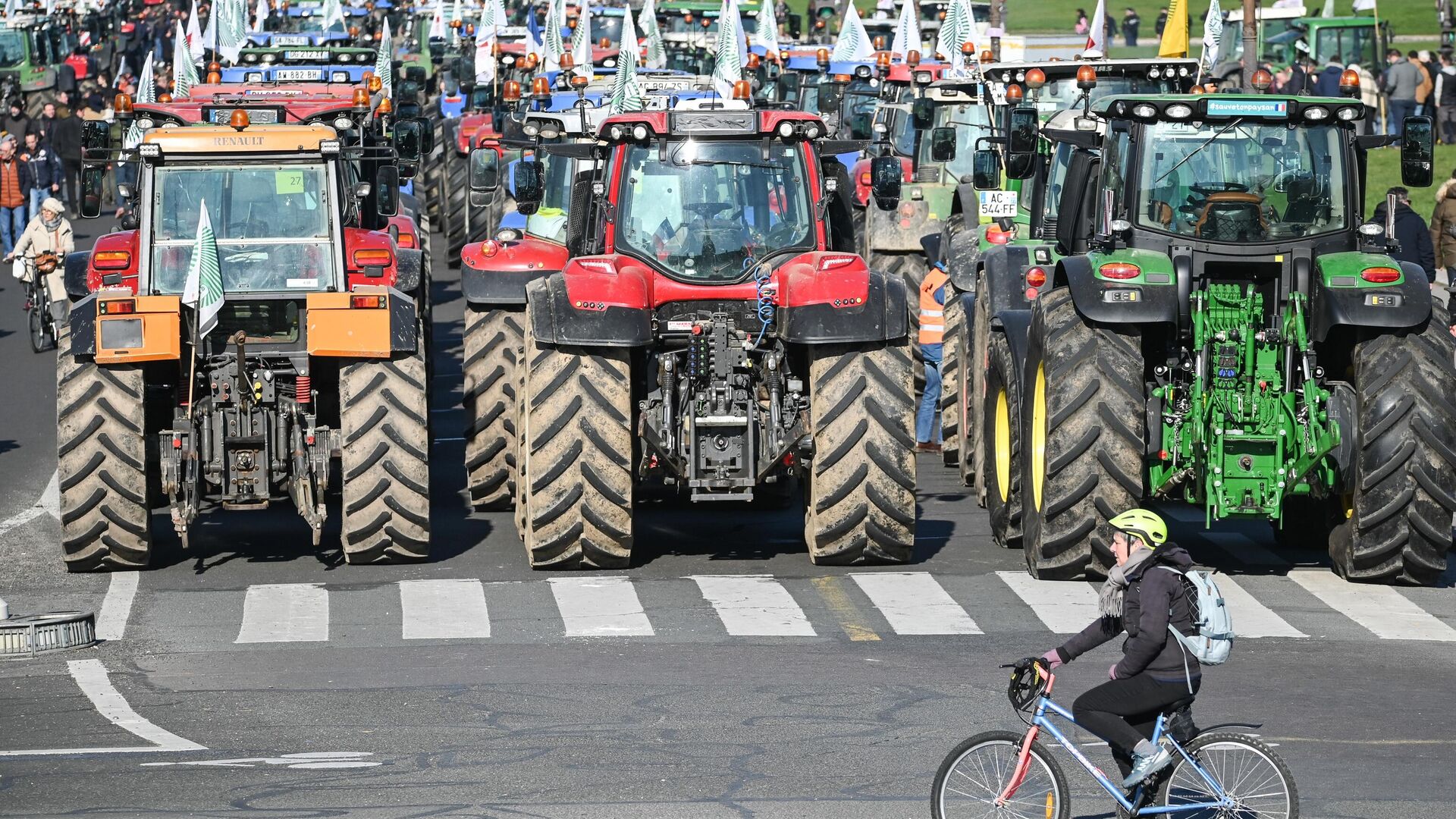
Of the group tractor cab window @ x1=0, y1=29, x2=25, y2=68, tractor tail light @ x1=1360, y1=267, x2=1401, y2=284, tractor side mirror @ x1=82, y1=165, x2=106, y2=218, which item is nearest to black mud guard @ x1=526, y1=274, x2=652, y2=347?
tractor tail light @ x1=1360, y1=267, x2=1401, y2=284

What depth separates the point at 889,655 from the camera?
42.7 feet

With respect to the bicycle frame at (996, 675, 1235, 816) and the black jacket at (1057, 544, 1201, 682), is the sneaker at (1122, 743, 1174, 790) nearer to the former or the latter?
the bicycle frame at (996, 675, 1235, 816)

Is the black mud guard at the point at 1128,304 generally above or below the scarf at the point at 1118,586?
above

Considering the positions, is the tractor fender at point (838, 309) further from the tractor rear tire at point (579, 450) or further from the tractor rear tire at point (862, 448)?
the tractor rear tire at point (579, 450)

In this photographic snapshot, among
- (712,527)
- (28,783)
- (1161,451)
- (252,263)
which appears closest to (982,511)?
(712,527)

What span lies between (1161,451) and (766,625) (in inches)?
113

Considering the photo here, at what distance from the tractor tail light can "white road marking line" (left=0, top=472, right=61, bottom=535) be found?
914 centimetres

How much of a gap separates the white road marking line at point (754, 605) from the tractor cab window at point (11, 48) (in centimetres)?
3633

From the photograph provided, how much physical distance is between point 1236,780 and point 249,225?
9.28 meters

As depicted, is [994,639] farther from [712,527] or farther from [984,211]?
[984,211]

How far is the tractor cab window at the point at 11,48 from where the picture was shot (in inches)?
1879

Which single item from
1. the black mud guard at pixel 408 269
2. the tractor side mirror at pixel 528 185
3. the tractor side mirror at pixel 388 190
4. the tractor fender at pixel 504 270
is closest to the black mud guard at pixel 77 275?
the tractor side mirror at pixel 388 190

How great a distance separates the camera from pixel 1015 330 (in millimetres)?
16594

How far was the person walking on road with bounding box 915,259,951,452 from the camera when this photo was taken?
65.0ft
